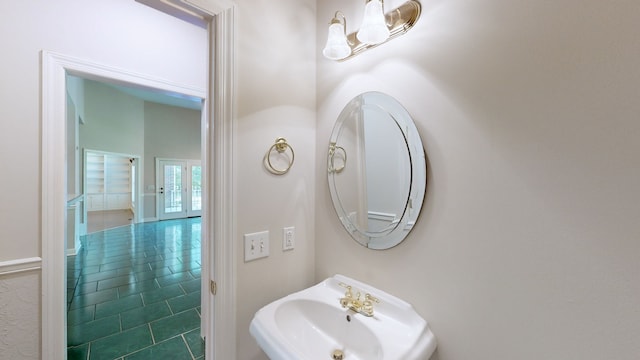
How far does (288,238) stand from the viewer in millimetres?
1218

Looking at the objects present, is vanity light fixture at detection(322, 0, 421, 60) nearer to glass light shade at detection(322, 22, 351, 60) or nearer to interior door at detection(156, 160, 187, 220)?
glass light shade at detection(322, 22, 351, 60)

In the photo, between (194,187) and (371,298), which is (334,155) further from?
(194,187)

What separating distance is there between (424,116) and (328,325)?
0.98m

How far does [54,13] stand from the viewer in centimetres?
149

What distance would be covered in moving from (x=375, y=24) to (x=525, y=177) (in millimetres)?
753

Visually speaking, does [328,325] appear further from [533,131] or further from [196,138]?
[196,138]

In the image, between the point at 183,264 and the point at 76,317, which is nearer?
the point at 76,317

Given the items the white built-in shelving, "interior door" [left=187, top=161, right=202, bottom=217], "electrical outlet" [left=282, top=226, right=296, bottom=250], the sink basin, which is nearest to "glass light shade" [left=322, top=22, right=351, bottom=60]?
"electrical outlet" [left=282, top=226, right=296, bottom=250]

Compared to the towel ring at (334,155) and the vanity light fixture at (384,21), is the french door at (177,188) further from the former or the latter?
the vanity light fixture at (384,21)

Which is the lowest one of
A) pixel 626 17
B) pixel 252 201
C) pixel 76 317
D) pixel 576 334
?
pixel 76 317

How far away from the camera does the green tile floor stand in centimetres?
188

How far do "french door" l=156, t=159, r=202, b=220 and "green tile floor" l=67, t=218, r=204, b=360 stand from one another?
9.04 feet

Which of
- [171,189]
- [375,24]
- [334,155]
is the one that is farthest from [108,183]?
[375,24]

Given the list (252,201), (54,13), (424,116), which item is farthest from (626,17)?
(54,13)
